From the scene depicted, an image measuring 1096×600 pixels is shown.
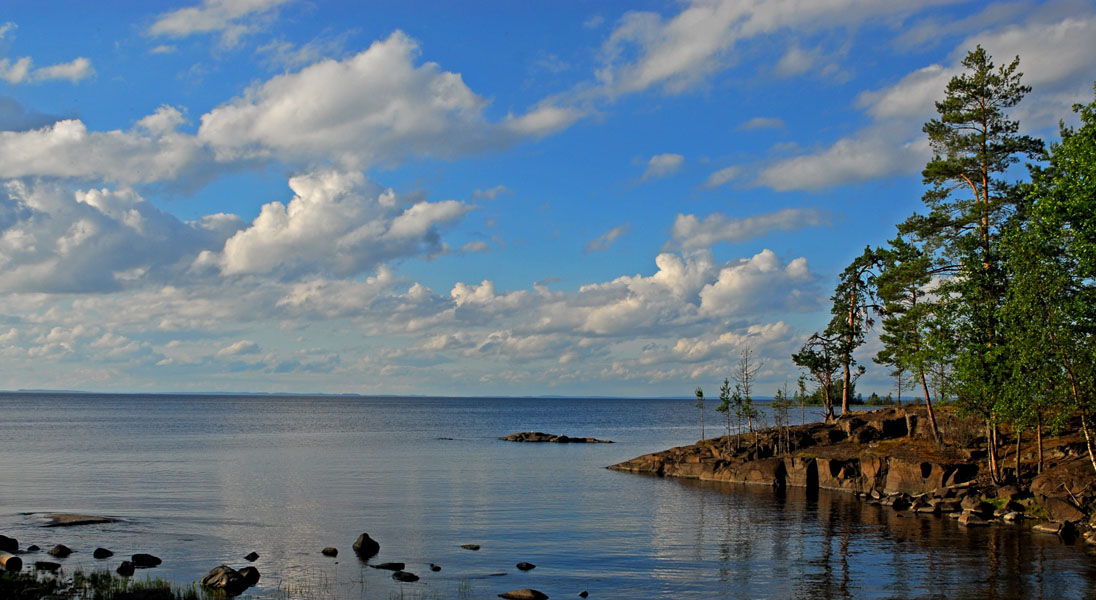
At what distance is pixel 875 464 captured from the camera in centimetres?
5631

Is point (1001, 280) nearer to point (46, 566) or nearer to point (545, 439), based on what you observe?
point (46, 566)

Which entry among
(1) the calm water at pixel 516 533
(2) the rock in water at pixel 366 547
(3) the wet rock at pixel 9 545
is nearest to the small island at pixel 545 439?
(1) the calm water at pixel 516 533

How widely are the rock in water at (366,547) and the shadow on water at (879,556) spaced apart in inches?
575

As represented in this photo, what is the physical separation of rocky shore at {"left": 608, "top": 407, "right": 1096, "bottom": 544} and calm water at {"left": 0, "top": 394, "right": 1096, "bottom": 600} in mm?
2551

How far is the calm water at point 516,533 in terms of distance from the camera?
31.1 m

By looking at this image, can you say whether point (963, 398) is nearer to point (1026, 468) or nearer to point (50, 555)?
point (1026, 468)

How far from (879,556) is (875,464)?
71.0ft

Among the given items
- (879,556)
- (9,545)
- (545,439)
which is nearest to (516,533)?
(879,556)

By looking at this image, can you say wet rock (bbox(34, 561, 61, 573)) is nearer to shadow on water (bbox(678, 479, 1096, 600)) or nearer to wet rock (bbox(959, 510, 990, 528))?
shadow on water (bbox(678, 479, 1096, 600))

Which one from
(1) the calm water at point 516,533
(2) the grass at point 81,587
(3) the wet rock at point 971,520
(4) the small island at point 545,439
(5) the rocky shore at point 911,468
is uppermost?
(5) the rocky shore at point 911,468

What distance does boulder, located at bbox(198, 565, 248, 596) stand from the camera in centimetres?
2852

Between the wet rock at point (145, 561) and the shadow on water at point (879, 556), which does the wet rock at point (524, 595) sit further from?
the wet rock at point (145, 561)

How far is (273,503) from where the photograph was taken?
54.1 m

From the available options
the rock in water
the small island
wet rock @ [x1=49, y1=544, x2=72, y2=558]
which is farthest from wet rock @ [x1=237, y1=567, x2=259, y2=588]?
the small island
